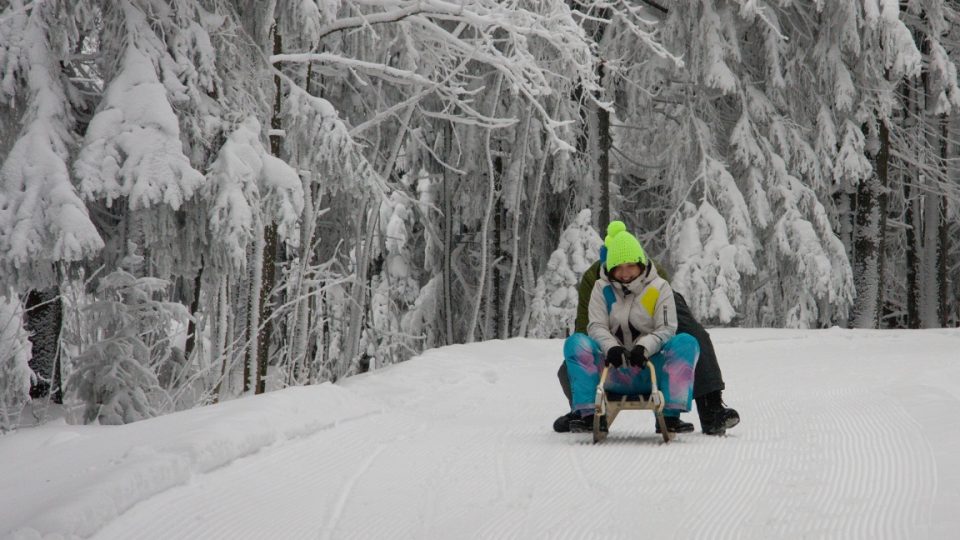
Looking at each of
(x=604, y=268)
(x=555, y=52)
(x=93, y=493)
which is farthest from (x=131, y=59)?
(x=555, y=52)

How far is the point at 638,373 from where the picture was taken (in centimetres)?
620

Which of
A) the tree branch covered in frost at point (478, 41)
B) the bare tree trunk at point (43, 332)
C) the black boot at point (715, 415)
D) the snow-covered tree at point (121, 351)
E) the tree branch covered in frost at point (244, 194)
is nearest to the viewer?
the black boot at point (715, 415)

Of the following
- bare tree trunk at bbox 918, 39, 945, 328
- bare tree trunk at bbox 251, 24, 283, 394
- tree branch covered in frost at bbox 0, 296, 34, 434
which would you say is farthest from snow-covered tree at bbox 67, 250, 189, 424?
bare tree trunk at bbox 918, 39, 945, 328

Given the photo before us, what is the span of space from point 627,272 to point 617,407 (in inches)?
31.1

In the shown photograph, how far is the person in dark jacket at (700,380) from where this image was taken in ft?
20.4

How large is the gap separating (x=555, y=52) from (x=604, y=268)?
11.8 m

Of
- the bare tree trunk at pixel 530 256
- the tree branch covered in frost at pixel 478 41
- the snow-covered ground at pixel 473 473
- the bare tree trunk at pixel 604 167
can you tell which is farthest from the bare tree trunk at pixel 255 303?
the bare tree trunk at pixel 604 167

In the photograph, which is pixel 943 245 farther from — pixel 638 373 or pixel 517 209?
pixel 638 373

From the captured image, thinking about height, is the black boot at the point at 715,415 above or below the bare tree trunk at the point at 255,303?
below

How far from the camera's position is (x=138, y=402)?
765cm

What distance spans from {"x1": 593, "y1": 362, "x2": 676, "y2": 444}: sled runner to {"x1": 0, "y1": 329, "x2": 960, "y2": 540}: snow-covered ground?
10 centimetres

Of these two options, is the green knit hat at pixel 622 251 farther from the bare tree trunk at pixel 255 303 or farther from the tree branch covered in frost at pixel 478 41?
the tree branch covered in frost at pixel 478 41

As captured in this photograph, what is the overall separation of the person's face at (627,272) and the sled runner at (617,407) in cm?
52

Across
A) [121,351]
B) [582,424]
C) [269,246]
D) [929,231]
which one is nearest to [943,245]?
[929,231]
